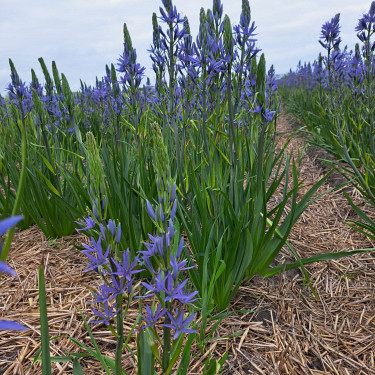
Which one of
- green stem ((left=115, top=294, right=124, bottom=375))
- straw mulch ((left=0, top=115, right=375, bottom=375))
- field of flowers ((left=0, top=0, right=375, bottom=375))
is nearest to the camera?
green stem ((left=115, top=294, right=124, bottom=375))

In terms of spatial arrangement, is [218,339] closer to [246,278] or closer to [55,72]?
[246,278]

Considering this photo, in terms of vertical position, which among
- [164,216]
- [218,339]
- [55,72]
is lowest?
[218,339]

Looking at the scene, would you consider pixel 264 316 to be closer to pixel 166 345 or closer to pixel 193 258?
pixel 193 258

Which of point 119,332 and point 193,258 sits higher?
point 119,332

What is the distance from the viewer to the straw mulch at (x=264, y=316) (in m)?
1.69

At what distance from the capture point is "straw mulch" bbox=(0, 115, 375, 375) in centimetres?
169

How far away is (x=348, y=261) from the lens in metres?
2.66

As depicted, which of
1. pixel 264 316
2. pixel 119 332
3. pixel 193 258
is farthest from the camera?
pixel 193 258

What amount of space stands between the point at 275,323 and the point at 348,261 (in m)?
1.08

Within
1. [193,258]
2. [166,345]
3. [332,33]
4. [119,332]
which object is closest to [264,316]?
[193,258]

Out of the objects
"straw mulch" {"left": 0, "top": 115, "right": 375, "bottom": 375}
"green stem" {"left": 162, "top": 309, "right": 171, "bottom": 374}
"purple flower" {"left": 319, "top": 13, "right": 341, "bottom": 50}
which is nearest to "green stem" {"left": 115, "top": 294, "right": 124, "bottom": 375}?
"green stem" {"left": 162, "top": 309, "right": 171, "bottom": 374}

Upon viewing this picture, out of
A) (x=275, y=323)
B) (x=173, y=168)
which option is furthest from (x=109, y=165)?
(x=275, y=323)

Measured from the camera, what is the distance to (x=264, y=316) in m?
1.98

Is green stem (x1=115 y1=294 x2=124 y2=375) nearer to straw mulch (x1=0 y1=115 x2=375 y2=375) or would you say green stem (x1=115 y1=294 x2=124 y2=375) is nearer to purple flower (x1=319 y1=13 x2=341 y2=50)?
straw mulch (x1=0 y1=115 x2=375 y2=375)
